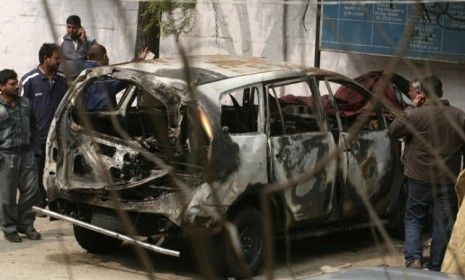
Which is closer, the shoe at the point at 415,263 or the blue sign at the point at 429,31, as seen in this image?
the shoe at the point at 415,263

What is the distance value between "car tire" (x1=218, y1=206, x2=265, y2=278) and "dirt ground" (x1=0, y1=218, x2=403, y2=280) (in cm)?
22

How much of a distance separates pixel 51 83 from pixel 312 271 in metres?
3.29

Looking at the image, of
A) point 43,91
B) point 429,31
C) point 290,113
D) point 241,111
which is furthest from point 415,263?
Answer: point 43,91

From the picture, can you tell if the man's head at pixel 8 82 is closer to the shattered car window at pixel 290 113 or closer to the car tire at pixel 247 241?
the shattered car window at pixel 290 113

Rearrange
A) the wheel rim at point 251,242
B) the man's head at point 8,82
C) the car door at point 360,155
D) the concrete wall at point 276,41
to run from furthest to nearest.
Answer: the concrete wall at point 276,41, the man's head at point 8,82, the car door at point 360,155, the wheel rim at point 251,242

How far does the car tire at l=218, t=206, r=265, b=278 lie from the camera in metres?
7.84

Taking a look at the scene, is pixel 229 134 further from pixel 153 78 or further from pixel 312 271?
pixel 312 271

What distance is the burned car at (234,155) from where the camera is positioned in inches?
308

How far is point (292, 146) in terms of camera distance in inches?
329

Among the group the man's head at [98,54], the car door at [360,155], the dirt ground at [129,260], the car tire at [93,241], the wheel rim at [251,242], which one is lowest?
the dirt ground at [129,260]

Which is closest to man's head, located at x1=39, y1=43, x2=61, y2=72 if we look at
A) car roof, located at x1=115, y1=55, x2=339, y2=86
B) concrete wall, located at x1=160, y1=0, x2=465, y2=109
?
concrete wall, located at x1=160, y1=0, x2=465, y2=109

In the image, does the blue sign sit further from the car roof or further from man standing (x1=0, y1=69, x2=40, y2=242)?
man standing (x1=0, y1=69, x2=40, y2=242)

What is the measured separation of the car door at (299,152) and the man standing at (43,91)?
2440mm

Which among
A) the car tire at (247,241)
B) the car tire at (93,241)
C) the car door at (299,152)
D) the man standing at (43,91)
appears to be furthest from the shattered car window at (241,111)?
the man standing at (43,91)
